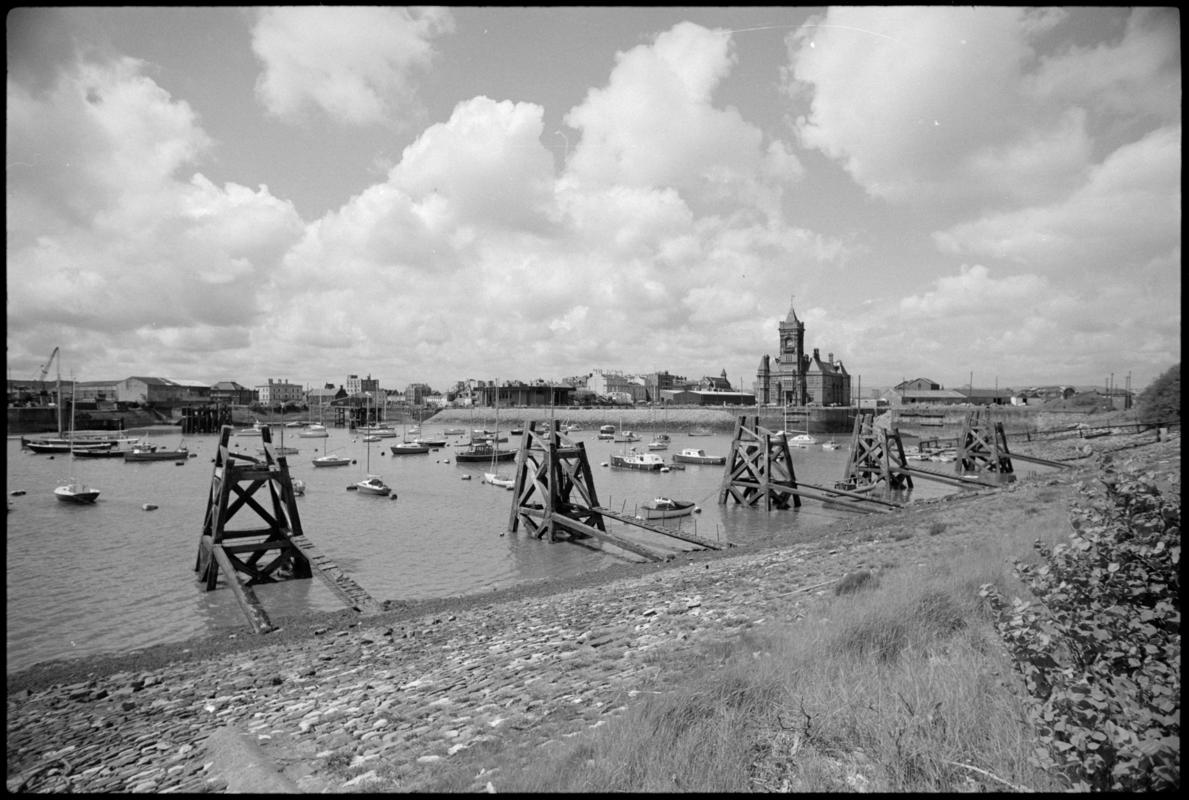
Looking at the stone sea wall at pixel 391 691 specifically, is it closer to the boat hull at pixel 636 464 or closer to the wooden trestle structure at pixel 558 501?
the wooden trestle structure at pixel 558 501

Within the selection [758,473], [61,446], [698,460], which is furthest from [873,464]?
[61,446]

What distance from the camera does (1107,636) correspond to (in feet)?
10.5

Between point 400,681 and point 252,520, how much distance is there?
26552 millimetres

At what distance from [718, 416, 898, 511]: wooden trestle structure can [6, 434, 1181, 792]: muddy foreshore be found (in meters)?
14.6

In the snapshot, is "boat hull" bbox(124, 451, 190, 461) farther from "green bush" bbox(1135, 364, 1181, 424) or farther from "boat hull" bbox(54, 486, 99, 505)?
"green bush" bbox(1135, 364, 1181, 424)

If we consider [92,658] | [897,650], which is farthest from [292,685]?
[897,650]

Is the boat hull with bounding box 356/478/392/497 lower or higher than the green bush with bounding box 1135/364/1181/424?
lower

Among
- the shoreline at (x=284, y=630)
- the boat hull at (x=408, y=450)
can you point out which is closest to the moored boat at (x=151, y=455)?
the boat hull at (x=408, y=450)

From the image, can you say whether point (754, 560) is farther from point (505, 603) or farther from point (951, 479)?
point (951, 479)

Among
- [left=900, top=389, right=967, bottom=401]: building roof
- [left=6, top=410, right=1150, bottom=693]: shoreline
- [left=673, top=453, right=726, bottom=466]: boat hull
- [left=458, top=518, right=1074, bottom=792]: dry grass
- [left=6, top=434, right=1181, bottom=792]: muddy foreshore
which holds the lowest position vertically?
[left=673, top=453, right=726, bottom=466]: boat hull

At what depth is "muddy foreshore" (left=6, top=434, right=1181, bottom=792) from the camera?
5469mm

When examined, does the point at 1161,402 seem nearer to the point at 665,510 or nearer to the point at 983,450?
the point at 983,450

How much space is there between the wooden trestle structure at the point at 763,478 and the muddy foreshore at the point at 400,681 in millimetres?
14644

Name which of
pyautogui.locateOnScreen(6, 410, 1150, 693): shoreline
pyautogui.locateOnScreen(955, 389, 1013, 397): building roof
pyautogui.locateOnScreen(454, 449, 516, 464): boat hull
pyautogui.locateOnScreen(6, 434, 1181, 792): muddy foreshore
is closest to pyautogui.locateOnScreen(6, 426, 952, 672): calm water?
pyautogui.locateOnScreen(6, 410, 1150, 693): shoreline
